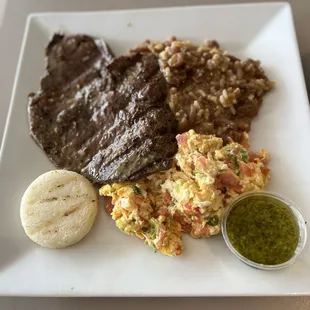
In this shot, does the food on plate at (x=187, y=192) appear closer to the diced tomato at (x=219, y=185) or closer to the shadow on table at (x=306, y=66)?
the diced tomato at (x=219, y=185)

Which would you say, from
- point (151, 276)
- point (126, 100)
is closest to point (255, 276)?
point (151, 276)

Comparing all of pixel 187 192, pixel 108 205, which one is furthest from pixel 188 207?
pixel 108 205

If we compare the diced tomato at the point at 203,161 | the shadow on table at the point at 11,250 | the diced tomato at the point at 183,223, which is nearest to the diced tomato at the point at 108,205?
the diced tomato at the point at 183,223

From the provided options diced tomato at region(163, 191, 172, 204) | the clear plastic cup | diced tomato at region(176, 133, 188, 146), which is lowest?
the clear plastic cup

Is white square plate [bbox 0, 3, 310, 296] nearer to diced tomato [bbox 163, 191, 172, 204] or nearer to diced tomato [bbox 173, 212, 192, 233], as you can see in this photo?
diced tomato [bbox 173, 212, 192, 233]

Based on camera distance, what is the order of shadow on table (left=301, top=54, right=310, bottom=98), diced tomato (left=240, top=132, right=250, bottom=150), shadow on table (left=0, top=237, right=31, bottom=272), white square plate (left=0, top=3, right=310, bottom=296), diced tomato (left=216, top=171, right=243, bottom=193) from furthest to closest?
1. shadow on table (left=301, top=54, right=310, bottom=98)
2. diced tomato (left=240, top=132, right=250, bottom=150)
3. shadow on table (left=0, top=237, right=31, bottom=272)
4. diced tomato (left=216, top=171, right=243, bottom=193)
5. white square plate (left=0, top=3, right=310, bottom=296)

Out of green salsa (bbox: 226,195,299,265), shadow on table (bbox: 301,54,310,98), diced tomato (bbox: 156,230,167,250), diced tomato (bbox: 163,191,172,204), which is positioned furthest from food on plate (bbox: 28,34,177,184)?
shadow on table (bbox: 301,54,310,98)

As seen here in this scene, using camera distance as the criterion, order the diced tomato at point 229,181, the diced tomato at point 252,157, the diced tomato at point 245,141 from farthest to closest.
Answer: the diced tomato at point 245,141
the diced tomato at point 252,157
the diced tomato at point 229,181
